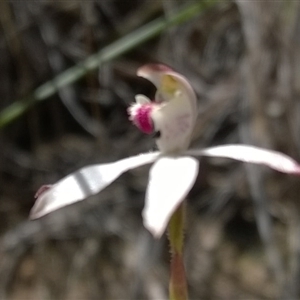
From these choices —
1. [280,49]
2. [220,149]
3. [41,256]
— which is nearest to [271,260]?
[280,49]

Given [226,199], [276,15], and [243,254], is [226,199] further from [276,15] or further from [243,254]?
[276,15]

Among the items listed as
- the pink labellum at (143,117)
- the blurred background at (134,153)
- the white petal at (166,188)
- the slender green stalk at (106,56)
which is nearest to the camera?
the white petal at (166,188)

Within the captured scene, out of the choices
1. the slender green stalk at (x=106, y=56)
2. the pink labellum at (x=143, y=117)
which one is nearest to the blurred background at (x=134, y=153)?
the slender green stalk at (x=106, y=56)

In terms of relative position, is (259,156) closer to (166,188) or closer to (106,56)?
(166,188)

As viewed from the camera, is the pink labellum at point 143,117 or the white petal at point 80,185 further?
the pink labellum at point 143,117

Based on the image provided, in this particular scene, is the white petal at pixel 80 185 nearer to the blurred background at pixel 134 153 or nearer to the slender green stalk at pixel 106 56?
the slender green stalk at pixel 106 56

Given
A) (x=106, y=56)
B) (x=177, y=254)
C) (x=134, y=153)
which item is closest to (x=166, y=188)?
(x=177, y=254)

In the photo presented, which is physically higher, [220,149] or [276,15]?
[276,15]
